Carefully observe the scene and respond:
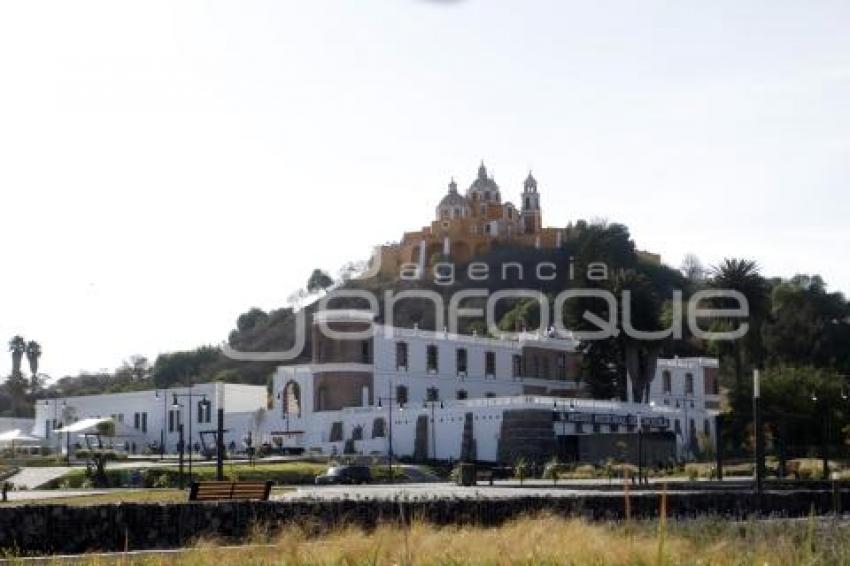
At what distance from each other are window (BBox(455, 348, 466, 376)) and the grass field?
2294 inches

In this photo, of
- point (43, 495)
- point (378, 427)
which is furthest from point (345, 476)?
point (378, 427)

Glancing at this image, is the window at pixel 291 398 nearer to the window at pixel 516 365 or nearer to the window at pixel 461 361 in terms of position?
the window at pixel 461 361

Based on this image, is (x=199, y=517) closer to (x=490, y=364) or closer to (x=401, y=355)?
(x=401, y=355)

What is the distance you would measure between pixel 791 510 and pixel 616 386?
51293 millimetres

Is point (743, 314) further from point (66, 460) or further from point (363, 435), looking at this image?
point (66, 460)

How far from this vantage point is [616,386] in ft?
242

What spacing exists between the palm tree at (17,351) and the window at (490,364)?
5588cm

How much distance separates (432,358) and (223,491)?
51.3m

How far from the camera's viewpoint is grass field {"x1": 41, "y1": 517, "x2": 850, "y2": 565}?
962 cm

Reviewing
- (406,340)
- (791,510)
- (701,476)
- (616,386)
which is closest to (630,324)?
(616,386)

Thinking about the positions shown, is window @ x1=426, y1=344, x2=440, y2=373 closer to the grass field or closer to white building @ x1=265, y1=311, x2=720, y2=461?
white building @ x1=265, y1=311, x2=720, y2=461

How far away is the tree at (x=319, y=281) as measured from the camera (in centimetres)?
15425

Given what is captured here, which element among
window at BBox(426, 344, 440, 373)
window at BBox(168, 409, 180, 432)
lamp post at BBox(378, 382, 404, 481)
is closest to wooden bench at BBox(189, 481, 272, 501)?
lamp post at BBox(378, 382, 404, 481)

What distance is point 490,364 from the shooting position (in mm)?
76750
